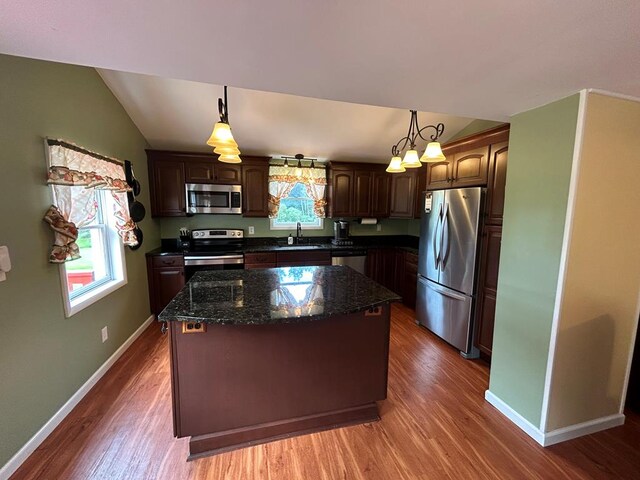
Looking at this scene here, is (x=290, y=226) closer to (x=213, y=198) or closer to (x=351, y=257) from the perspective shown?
(x=351, y=257)

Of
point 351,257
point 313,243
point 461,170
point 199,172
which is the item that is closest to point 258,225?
point 313,243

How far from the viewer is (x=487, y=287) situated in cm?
247

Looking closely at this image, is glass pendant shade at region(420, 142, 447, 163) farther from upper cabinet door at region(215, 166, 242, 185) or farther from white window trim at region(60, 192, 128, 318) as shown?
white window trim at region(60, 192, 128, 318)

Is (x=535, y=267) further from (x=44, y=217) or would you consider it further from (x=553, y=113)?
(x=44, y=217)

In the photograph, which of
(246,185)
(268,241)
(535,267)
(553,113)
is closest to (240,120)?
(246,185)

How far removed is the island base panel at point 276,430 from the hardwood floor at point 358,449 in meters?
0.04

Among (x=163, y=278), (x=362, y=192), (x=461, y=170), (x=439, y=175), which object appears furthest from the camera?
(x=362, y=192)

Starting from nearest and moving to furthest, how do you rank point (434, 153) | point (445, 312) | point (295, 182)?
point (434, 153) → point (445, 312) → point (295, 182)

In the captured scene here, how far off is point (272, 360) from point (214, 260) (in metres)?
2.22

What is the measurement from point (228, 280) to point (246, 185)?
2.10 metres

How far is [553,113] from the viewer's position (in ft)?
5.25

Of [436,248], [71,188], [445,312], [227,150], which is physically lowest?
[445,312]

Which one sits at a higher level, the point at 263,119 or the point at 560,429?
the point at 263,119

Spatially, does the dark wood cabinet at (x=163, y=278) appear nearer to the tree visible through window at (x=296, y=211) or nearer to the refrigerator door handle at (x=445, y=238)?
the tree visible through window at (x=296, y=211)
